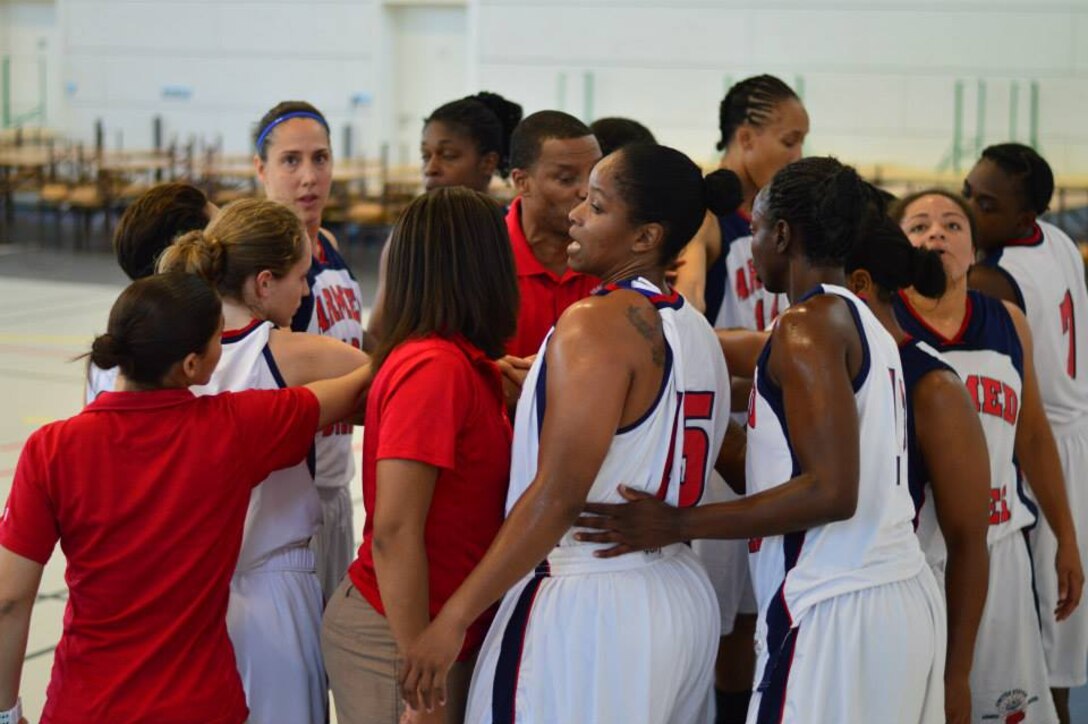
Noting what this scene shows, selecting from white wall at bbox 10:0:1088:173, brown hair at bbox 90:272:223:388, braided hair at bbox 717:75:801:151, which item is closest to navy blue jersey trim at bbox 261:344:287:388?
brown hair at bbox 90:272:223:388

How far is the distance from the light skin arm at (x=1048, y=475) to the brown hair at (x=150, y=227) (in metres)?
1.93

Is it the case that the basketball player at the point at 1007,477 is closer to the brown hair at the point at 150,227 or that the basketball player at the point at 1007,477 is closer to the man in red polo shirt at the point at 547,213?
the man in red polo shirt at the point at 547,213

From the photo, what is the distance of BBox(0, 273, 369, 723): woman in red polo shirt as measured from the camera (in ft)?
7.36

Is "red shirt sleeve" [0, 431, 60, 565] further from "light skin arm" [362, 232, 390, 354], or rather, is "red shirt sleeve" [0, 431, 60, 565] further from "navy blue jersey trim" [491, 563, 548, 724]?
"navy blue jersey trim" [491, 563, 548, 724]

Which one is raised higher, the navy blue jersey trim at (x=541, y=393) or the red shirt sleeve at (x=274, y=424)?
the navy blue jersey trim at (x=541, y=393)

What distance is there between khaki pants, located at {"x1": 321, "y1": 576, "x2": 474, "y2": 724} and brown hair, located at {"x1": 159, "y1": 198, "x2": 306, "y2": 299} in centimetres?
67

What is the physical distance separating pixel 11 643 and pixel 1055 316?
2.72m

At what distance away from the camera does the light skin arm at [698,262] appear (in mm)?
3428

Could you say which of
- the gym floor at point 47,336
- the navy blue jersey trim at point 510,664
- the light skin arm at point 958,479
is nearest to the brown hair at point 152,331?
the navy blue jersey trim at point 510,664

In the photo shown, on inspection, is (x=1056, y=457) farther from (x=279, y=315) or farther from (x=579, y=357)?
(x=279, y=315)

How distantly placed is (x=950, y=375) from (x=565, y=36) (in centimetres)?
1276

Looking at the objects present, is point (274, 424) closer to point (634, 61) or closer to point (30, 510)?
point (30, 510)

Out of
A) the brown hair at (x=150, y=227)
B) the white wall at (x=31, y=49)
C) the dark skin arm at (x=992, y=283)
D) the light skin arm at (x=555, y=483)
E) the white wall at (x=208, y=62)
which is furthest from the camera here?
the white wall at (x=31, y=49)

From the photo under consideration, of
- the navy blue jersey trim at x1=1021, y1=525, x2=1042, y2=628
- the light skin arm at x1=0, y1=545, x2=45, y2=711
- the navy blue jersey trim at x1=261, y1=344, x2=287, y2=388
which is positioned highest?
the navy blue jersey trim at x1=261, y1=344, x2=287, y2=388
